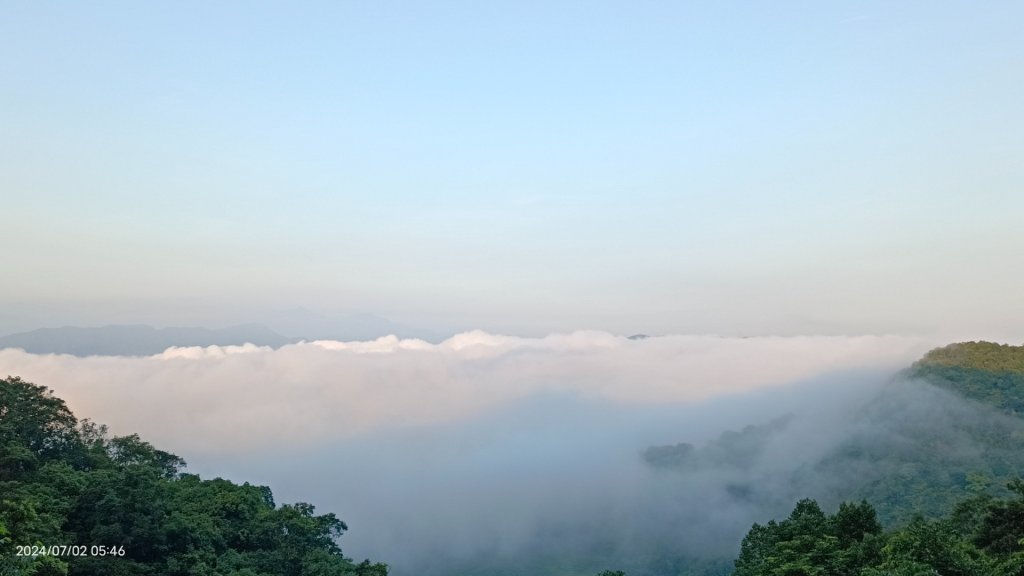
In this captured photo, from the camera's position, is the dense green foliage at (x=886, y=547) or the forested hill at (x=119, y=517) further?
the forested hill at (x=119, y=517)

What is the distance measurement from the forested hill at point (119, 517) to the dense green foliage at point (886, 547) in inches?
1443

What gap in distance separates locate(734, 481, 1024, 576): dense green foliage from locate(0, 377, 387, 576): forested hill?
36.6 m

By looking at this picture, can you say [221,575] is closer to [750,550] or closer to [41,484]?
[41,484]

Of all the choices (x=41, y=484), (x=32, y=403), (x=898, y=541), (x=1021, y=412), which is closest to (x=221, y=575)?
(x=41, y=484)

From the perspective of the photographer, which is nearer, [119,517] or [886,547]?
[886,547]

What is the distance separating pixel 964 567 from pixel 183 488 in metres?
63.2

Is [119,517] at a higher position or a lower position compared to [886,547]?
lower

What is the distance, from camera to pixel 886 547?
34406 millimetres

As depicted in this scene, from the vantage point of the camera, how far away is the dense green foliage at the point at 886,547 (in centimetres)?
3203

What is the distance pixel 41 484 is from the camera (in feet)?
168

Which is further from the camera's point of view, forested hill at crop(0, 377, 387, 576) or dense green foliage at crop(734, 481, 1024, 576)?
forested hill at crop(0, 377, 387, 576)

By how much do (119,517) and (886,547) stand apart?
4855 centimetres

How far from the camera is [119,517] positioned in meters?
50.9

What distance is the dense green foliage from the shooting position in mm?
32031
